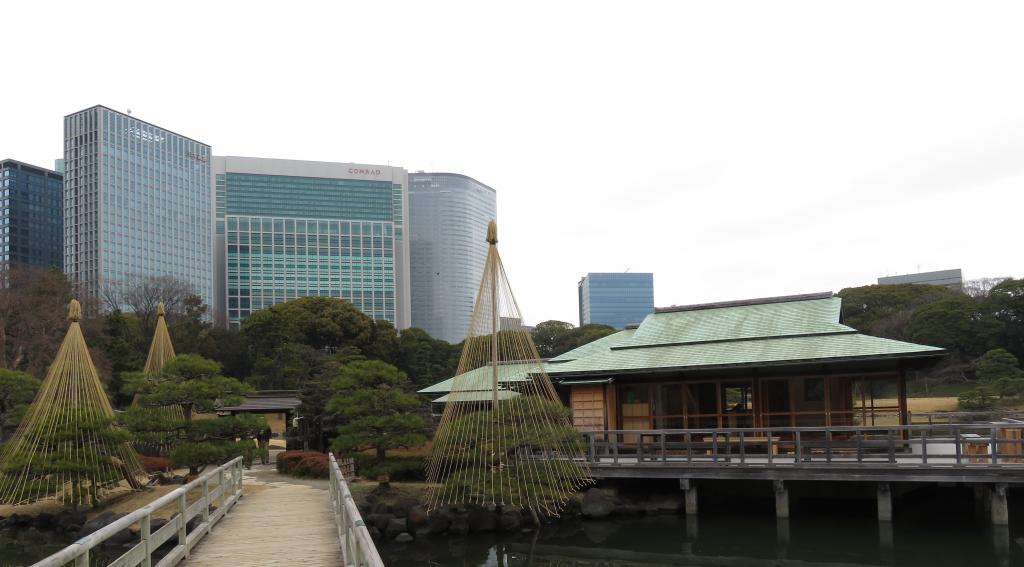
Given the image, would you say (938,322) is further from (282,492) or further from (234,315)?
(234,315)

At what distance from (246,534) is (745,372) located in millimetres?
12916

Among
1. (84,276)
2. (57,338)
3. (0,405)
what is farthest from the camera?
(84,276)

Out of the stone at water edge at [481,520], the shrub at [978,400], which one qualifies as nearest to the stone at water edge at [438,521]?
the stone at water edge at [481,520]

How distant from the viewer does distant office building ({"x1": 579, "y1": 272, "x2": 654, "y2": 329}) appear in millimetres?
158000

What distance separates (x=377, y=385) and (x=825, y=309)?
12.2 metres

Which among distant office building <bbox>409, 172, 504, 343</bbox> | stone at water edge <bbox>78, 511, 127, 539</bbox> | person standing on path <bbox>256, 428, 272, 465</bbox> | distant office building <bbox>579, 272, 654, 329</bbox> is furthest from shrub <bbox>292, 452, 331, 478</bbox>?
distant office building <bbox>579, 272, 654, 329</bbox>

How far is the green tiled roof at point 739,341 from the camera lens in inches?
700

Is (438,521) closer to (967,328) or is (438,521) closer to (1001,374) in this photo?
(1001,374)

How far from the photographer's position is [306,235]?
96.3 m

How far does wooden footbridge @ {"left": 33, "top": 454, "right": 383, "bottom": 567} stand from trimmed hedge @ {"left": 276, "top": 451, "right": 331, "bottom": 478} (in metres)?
6.81

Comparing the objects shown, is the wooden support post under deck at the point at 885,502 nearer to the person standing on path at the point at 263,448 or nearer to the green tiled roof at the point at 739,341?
the green tiled roof at the point at 739,341

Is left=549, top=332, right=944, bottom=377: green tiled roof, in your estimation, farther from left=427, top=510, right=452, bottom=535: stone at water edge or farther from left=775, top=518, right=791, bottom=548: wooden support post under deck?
left=427, top=510, right=452, bottom=535: stone at water edge

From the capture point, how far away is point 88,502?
1798cm

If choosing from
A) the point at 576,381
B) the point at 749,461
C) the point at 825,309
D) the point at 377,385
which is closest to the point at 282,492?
the point at 377,385
